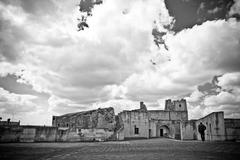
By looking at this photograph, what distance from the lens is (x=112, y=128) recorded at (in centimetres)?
3061

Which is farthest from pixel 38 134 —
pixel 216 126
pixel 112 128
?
pixel 216 126

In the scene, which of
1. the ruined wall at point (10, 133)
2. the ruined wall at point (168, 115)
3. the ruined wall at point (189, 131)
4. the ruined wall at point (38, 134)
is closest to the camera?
the ruined wall at point (10, 133)

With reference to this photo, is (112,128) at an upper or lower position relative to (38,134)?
upper

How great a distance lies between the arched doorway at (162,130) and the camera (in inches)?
1731

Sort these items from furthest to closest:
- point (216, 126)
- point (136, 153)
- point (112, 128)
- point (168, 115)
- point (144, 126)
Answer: point (168, 115)
point (144, 126)
point (112, 128)
point (216, 126)
point (136, 153)

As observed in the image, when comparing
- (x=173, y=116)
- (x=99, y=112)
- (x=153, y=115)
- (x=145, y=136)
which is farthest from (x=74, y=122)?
(x=173, y=116)

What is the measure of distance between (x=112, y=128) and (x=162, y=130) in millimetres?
20267

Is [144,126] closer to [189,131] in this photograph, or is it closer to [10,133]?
[189,131]

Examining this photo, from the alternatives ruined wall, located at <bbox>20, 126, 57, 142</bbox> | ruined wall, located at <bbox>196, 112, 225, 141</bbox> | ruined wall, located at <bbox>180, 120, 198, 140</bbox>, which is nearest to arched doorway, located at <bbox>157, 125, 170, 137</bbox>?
ruined wall, located at <bbox>180, 120, 198, 140</bbox>

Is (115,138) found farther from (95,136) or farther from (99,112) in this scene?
(99,112)

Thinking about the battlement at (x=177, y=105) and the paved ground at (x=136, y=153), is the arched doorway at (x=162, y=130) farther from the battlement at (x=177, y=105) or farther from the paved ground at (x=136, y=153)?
the paved ground at (x=136, y=153)

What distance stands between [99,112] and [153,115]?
26.9 metres

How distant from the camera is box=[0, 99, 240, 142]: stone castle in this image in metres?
21.1

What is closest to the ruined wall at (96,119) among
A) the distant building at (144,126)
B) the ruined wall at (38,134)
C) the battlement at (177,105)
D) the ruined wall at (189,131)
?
the distant building at (144,126)
